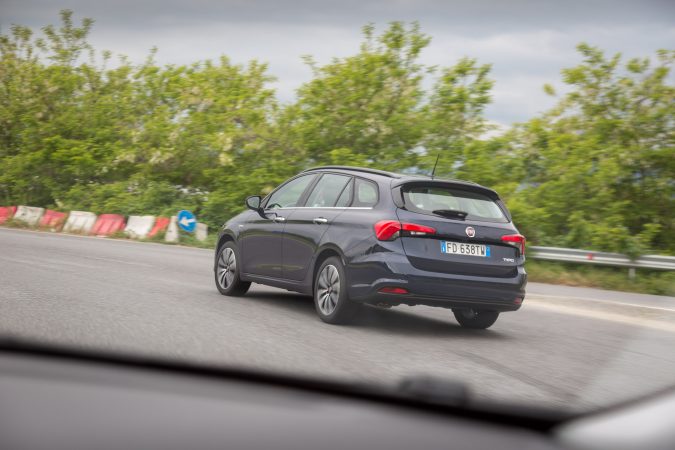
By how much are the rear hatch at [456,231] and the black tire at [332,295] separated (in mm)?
749

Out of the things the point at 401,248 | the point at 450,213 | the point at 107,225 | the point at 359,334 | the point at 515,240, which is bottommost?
the point at 359,334

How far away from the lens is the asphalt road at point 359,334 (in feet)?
19.4

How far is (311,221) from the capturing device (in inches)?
350

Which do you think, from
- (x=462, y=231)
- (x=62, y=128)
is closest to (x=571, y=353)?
(x=462, y=231)

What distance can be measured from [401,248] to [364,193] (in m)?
0.94

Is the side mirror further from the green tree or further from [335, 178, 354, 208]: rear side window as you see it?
the green tree

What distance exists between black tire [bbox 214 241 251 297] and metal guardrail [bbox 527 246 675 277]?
29.8 ft

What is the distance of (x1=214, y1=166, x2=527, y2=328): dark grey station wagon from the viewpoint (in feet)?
25.5

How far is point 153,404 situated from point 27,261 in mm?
11105

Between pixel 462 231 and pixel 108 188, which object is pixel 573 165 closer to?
pixel 462 231

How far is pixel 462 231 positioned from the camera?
7.96 m

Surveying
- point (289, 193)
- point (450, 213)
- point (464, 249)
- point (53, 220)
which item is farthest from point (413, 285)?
point (53, 220)

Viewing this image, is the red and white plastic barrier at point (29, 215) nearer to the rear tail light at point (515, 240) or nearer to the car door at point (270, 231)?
the car door at point (270, 231)

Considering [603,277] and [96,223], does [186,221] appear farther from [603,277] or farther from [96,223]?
[603,277]
